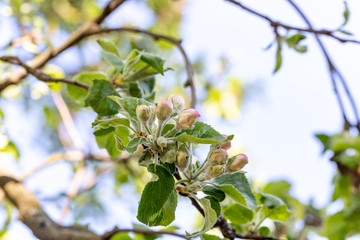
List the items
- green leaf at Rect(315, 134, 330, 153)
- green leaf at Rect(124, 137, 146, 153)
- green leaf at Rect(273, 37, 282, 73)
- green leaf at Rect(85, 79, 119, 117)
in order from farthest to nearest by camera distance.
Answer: green leaf at Rect(315, 134, 330, 153)
green leaf at Rect(273, 37, 282, 73)
green leaf at Rect(85, 79, 119, 117)
green leaf at Rect(124, 137, 146, 153)

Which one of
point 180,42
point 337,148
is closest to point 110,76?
point 180,42

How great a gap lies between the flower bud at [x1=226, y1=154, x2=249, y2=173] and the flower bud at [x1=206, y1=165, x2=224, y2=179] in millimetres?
16

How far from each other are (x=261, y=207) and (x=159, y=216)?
17 centimetres

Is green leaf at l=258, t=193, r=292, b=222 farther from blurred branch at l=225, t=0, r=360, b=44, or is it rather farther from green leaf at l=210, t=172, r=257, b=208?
blurred branch at l=225, t=0, r=360, b=44

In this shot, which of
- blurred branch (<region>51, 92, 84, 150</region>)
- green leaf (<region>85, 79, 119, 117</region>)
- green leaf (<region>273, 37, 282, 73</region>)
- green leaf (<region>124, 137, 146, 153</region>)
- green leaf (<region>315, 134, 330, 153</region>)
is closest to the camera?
green leaf (<region>124, 137, 146, 153</region>)

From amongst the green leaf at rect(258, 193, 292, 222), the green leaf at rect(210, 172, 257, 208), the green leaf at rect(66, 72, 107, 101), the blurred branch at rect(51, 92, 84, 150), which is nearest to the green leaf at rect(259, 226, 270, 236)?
the green leaf at rect(258, 193, 292, 222)

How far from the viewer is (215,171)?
19.4 inches

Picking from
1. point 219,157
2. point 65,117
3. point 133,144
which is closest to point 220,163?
point 219,157

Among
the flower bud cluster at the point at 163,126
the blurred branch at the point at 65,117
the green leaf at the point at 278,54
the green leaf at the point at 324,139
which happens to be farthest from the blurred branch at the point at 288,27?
the blurred branch at the point at 65,117

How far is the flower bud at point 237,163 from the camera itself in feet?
1.64

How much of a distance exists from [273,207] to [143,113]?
30 cm

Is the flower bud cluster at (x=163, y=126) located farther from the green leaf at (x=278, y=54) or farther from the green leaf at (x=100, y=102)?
the green leaf at (x=278, y=54)

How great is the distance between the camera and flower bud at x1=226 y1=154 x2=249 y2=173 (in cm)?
50

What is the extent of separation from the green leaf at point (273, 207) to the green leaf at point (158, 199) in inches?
7.5
